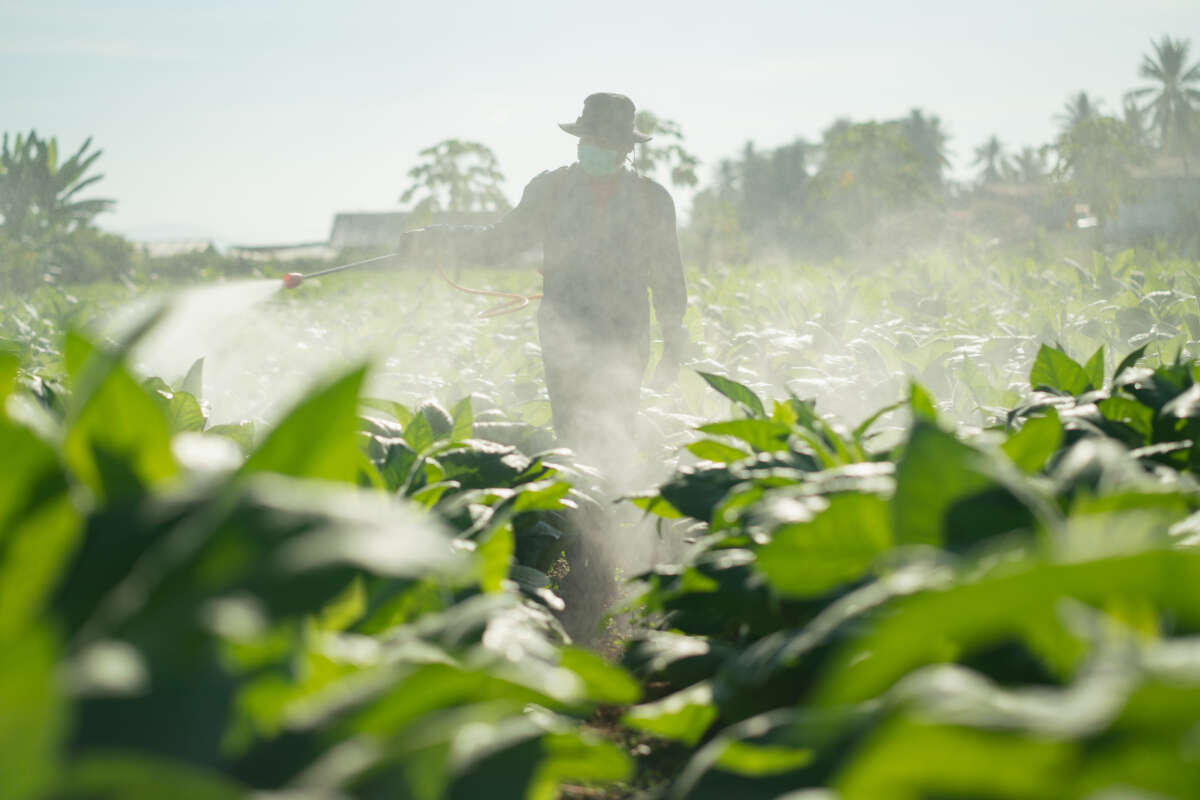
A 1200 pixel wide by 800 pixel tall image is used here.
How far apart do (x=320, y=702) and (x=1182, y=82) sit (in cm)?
10314

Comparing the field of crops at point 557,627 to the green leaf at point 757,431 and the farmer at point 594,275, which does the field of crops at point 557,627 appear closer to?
the green leaf at point 757,431

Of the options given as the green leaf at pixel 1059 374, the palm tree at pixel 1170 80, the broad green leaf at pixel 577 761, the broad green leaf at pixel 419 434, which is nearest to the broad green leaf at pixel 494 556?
the broad green leaf at pixel 577 761

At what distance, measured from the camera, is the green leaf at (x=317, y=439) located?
0.98 m

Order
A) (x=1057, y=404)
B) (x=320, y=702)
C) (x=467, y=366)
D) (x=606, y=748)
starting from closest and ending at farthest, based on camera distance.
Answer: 1. (x=320, y=702)
2. (x=606, y=748)
3. (x=1057, y=404)
4. (x=467, y=366)

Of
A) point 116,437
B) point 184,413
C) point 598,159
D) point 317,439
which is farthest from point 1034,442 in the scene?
point 598,159

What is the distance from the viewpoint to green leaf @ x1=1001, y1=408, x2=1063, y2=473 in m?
1.66

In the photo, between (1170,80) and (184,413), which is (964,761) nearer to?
(184,413)

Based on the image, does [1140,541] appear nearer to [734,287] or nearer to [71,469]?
[71,469]

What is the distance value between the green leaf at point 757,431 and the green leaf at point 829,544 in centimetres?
84

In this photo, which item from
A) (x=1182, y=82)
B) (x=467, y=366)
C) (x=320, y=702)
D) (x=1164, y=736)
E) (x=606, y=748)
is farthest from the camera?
(x=1182, y=82)

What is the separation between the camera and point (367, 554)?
0.78 meters

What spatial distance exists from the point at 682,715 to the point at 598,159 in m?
4.04

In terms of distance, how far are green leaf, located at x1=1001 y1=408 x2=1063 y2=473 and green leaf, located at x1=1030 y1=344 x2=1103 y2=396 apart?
1.36 metres

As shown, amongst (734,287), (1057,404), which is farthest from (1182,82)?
(1057,404)
